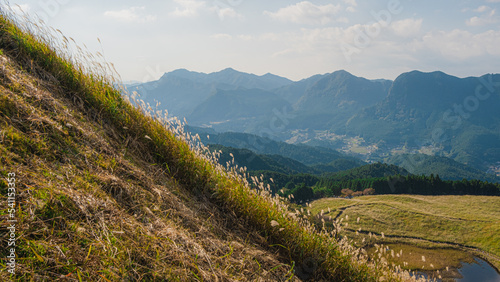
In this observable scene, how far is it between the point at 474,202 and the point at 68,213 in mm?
109082

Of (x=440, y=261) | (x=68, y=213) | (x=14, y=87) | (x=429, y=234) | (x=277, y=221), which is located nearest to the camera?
(x=68, y=213)

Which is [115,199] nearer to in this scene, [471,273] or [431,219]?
[471,273]

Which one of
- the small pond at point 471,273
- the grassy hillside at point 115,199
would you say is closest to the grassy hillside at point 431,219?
the small pond at point 471,273

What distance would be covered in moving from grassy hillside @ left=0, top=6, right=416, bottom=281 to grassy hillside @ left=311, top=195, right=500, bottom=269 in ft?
151

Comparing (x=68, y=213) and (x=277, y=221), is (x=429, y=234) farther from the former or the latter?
(x=68, y=213)

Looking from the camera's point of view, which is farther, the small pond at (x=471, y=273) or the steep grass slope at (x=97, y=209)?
the small pond at (x=471, y=273)

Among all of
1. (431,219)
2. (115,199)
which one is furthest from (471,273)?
(115,199)

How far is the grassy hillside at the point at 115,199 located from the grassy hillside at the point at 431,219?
A: 46.0 m

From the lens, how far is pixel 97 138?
15.7 ft

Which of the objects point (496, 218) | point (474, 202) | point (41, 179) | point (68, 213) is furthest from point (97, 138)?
point (474, 202)

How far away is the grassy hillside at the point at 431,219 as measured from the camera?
55.3m

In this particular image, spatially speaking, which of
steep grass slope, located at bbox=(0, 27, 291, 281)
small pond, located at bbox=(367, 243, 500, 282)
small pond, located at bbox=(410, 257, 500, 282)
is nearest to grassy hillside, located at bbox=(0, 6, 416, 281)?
steep grass slope, located at bbox=(0, 27, 291, 281)

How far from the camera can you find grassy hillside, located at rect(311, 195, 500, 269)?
55344 millimetres

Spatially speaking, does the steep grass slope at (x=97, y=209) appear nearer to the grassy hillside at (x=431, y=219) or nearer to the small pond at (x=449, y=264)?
the small pond at (x=449, y=264)
